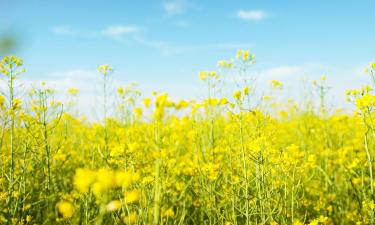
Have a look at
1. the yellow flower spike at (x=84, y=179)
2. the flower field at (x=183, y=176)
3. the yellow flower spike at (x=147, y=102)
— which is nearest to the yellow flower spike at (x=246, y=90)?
the flower field at (x=183, y=176)

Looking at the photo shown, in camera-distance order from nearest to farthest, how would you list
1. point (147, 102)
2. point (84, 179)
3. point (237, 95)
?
point (84, 179) < point (147, 102) < point (237, 95)

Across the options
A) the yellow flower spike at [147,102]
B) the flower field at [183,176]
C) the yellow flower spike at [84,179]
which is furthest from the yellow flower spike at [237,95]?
the yellow flower spike at [84,179]

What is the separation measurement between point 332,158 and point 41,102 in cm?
396

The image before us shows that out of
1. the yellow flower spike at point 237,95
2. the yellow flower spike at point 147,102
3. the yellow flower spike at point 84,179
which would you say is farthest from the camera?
the yellow flower spike at point 237,95

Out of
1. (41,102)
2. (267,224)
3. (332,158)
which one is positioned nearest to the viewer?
(267,224)

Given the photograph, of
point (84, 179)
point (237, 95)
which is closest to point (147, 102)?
point (84, 179)

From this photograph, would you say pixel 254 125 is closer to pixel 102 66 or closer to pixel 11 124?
pixel 11 124

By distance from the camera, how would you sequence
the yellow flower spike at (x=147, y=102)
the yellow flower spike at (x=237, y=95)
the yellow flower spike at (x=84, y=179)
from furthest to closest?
the yellow flower spike at (x=237, y=95) < the yellow flower spike at (x=147, y=102) < the yellow flower spike at (x=84, y=179)

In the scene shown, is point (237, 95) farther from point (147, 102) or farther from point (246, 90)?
point (147, 102)

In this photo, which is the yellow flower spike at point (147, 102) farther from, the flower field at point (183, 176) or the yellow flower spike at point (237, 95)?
the yellow flower spike at point (237, 95)

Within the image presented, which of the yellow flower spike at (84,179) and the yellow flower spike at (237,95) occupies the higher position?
the yellow flower spike at (237,95)

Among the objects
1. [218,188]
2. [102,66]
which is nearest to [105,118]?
[102,66]

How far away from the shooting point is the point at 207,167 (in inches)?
123

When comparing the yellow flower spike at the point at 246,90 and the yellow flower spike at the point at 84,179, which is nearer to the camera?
the yellow flower spike at the point at 84,179
